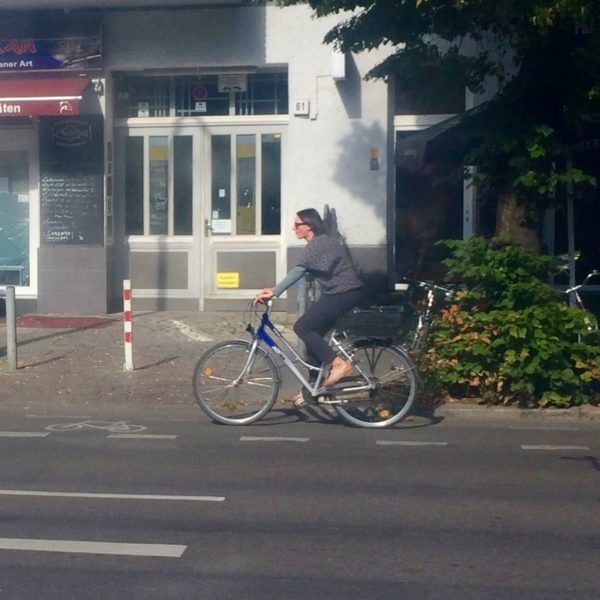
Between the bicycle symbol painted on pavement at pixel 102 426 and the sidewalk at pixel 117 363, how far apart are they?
28.2 inches

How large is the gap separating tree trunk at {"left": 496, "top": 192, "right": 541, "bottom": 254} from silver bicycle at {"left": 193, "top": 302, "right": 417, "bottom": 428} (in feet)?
7.56

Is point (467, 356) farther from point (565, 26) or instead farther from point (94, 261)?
point (94, 261)

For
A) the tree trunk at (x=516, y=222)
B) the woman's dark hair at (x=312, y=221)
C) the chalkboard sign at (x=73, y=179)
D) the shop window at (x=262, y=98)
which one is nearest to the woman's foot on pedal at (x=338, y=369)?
the woman's dark hair at (x=312, y=221)

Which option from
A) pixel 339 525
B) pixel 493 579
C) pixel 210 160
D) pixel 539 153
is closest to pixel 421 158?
pixel 539 153

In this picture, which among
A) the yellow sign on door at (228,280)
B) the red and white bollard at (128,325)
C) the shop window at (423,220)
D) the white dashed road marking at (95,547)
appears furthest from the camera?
the yellow sign on door at (228,280)

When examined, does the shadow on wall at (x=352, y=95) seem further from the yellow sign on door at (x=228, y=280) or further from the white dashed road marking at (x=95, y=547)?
the white dashed road marking at (x=95, y=547)

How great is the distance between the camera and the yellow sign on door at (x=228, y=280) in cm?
1617

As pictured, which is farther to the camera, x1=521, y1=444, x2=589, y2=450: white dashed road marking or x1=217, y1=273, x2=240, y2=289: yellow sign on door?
x1=217, y1=273, x2=240, y2=289: yellow sign on door

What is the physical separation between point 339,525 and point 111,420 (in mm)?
4130

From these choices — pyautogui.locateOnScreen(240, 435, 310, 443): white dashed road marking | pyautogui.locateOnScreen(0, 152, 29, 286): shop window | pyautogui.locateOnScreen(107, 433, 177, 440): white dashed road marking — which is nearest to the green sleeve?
pyautogui.locateOnScreen(240, 435, 310, 443): white dashed road marking

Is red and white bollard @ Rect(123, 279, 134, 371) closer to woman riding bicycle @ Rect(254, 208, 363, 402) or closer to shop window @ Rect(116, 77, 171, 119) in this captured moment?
woman riding bicycle @ Rect(254, 208, 363, 402)

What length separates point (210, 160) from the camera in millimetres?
16156

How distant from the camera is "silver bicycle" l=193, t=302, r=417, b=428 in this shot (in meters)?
9.52

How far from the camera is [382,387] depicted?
9570 millimetres
